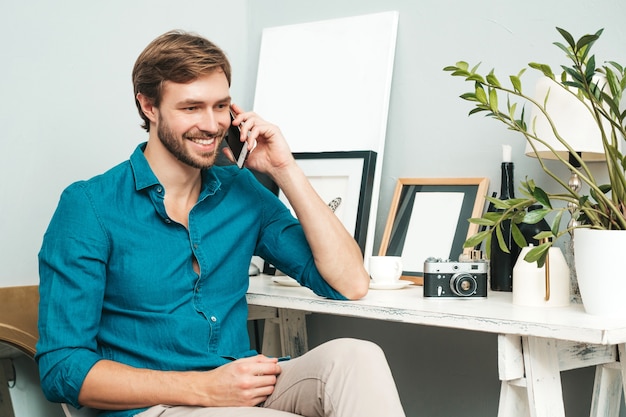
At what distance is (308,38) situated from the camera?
2.26m

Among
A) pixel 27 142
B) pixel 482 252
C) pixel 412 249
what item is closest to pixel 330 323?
pixel 412 249

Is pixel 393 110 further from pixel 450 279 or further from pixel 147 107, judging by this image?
pixel 147 107

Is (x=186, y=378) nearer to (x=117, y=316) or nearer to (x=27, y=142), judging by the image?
(x=117, y=316)

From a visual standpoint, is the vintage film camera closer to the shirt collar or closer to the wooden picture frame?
the wooden picture frame

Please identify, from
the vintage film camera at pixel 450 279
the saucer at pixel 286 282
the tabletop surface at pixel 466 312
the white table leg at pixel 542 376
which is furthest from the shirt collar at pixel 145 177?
the white table leg at pixel 542 376

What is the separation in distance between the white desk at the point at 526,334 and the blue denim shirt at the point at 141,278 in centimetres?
13

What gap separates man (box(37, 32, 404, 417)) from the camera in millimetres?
1314

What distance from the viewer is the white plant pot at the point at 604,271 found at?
4.37 ft

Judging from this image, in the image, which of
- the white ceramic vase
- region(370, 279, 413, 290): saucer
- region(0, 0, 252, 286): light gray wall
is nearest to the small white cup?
region(370, 279, 413, 290): saucer

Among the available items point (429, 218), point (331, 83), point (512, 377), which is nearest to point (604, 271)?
point (512, 377)

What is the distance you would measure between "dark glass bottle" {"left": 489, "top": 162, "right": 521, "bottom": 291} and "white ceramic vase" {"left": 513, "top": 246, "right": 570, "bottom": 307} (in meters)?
0.19

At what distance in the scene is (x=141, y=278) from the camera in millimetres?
1435

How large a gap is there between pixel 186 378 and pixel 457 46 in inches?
43.9

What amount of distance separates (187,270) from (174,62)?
0.41 meters
